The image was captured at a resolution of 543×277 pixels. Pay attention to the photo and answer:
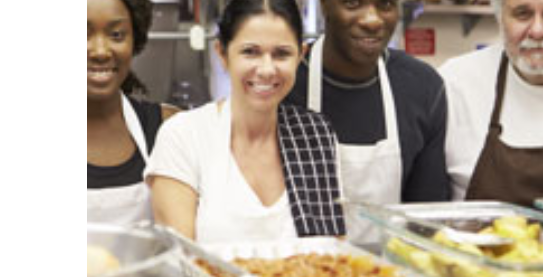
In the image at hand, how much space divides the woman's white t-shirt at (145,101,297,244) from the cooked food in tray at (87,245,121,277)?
1.08 metres

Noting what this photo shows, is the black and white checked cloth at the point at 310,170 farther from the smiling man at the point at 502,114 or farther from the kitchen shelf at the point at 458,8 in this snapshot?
the kitchen shelf at the point at 458,8

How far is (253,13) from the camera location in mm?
1579

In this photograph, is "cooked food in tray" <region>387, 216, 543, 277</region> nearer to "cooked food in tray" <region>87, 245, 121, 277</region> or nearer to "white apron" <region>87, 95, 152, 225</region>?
"cooked food in tray" <region>87, 245, 121, 277</region>

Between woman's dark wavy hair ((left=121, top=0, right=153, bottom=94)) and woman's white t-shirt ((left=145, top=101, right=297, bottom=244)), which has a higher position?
woman's dark wavy hair ((left=121, top=0, right=153, bottom=94))

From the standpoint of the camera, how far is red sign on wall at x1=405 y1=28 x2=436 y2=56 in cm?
400

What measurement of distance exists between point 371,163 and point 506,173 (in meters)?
0.37

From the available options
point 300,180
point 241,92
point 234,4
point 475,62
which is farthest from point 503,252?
point 475,62

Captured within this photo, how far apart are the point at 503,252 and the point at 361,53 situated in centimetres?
92

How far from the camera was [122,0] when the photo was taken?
171cm

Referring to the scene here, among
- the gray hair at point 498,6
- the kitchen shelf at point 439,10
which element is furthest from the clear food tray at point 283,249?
the kitchen shelf at point 439,10

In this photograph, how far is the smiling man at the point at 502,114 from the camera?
5.86 feet

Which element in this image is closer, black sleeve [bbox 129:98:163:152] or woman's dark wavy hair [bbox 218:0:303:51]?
woman's dark wavy hair [bbox 218:0:303:51]

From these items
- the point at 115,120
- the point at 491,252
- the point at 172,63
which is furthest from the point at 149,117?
the point at 172,63

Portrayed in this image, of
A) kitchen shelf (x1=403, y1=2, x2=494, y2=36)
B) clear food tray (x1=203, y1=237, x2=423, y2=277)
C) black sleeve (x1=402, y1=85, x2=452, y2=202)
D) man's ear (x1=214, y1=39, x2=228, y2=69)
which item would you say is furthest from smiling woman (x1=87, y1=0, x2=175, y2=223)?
kitchen shelf (x1=403, y1=2, x2=494, y2=36)
